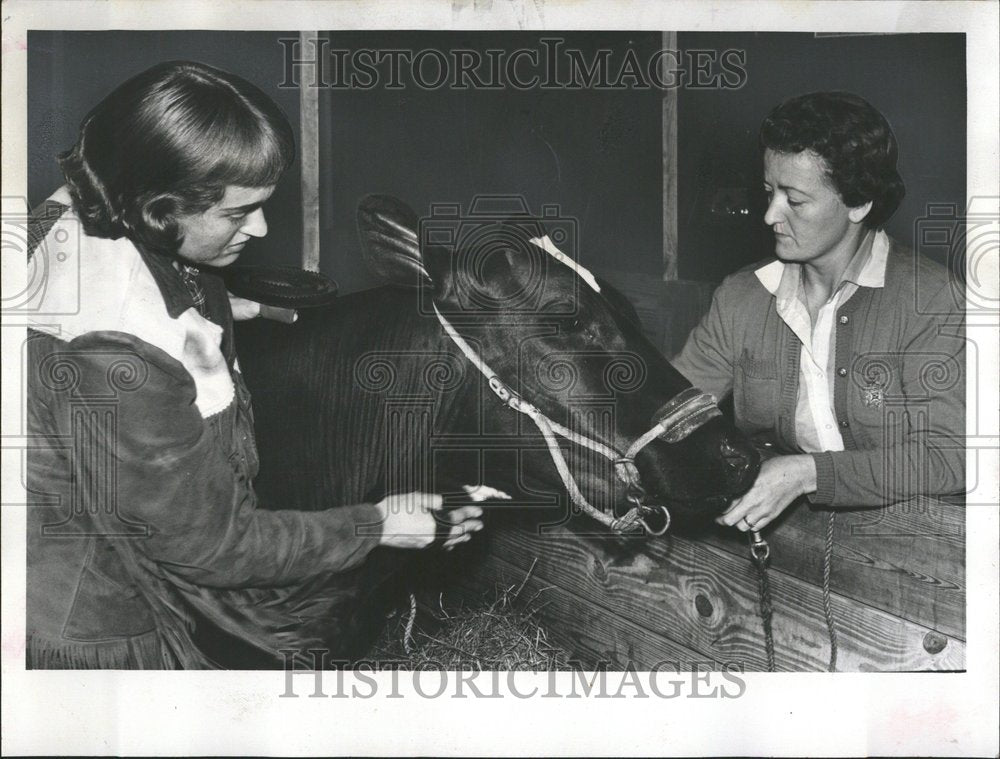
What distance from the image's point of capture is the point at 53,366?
107 inches

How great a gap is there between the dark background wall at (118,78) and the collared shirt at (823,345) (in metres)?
1.29

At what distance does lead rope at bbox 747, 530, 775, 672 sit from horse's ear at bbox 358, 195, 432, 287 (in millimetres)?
1066

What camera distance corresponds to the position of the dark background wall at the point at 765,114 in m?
2.72

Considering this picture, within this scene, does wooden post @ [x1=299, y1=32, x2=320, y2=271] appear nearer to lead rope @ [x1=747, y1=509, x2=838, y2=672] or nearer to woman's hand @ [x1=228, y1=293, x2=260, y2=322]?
woman's hand @ [x1=228, y1=293, x2=260, y2=322]

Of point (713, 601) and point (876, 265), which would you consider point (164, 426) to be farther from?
point (876, 265)

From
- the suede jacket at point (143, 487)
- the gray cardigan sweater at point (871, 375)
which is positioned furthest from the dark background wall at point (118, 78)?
the gray cardigan sweater at point (871, 375)

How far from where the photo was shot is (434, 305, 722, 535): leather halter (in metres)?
2.64

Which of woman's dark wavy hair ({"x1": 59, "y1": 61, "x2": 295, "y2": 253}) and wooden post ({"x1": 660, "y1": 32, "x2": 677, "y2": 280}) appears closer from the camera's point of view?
woman's dark wavy hair ({"x1": 59, "y1": 61, "x2": 295, "y2": 253})

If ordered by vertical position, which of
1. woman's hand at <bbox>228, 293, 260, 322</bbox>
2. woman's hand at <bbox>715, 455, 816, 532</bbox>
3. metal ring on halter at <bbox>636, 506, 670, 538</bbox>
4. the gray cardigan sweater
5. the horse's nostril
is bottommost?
metal ring on halter at <bbox>636, 506, 670, 538</bbox>

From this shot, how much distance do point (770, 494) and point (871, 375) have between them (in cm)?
39

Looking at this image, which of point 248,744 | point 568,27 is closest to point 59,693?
point 248,744

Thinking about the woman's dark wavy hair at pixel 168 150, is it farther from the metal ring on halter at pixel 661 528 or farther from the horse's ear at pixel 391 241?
the metal ring on halter at pixel 661 528

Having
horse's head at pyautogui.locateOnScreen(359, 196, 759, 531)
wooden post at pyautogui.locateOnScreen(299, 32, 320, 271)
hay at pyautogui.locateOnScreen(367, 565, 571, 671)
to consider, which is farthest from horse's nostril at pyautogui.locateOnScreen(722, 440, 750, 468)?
wooden post at pyautogui.locateOnScreen(299, 32, 320, 271)

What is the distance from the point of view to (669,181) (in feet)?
8.95
